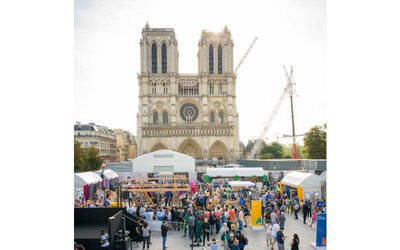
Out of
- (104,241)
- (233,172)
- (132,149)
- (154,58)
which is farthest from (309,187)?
(132,149)

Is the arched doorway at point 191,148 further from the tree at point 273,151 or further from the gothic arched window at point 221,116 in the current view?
the tree at point 273,151

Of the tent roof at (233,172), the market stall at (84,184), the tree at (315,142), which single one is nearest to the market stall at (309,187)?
the tent roof at (233,172)

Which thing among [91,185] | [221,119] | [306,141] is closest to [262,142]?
[221,119]

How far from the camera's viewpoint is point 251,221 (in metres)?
11.9

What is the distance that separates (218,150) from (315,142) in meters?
17.8

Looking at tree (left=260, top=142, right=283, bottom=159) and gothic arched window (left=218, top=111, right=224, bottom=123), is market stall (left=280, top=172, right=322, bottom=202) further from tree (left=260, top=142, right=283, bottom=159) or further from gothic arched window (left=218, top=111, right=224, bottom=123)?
tree (left=260, top=142, right=283, bottom=159)

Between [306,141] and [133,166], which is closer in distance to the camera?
[133,166]

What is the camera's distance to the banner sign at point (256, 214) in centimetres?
1163

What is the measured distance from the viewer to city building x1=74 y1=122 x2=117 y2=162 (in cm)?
5594

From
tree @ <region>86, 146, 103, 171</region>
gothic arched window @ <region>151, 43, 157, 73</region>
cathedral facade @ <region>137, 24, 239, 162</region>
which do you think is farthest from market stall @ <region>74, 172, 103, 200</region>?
gothic arched window @ <region>151, 43, 157, 73</region>

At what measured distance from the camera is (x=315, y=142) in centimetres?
3325
